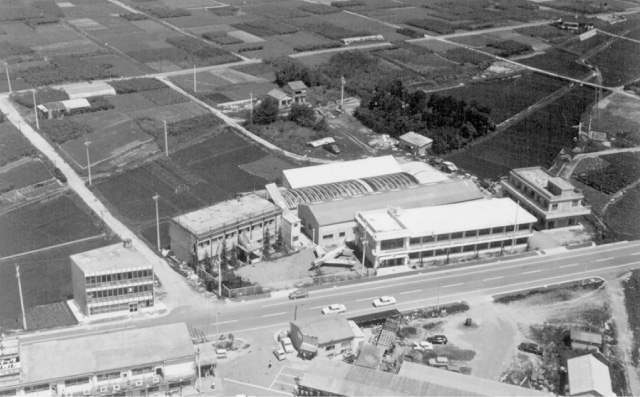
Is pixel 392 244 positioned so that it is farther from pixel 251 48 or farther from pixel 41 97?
pixel 251 48

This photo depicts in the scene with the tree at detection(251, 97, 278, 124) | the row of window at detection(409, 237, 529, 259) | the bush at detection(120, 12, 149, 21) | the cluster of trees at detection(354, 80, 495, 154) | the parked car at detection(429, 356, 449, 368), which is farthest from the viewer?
the bush at detection(120, 12, 149, 21)

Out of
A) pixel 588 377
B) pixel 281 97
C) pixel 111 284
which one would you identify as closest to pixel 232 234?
pixel 111 284

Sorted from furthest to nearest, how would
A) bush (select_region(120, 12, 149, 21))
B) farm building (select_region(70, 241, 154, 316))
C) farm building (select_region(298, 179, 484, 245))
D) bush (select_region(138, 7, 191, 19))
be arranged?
bush (select_region(138, 7, 191, 19)) → bush (select_region(120, 12, 149, 21)) → farm building (select_region(298, 179, 484, 245)) → farm building (select_region(70, 241, 154, 316))

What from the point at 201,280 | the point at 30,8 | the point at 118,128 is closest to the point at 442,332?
the point at 201,280

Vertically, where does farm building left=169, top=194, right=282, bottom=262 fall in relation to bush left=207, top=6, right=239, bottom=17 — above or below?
below

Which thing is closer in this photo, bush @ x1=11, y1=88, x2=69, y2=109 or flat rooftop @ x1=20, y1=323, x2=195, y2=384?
flat rooftop @ x1=20, y1=323, x2=195, y2=384

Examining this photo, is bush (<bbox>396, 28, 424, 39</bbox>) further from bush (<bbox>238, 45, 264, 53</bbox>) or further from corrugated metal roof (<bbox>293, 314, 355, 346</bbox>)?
corrugated metal roof (<bbox>293, 314, 355, 346</bbox>)

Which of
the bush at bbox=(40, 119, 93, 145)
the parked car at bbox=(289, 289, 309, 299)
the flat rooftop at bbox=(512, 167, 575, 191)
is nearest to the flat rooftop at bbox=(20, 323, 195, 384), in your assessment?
the parked car at bbox=(289, 289, 309, 299)
